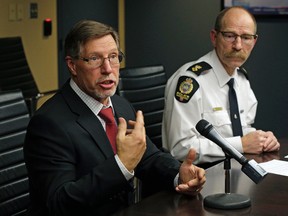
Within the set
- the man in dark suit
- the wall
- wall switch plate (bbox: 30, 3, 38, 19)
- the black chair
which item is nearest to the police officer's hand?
the man in dark suit

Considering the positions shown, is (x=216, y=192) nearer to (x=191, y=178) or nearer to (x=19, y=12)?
(x=191, y=178)

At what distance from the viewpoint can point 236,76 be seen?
3375 mm

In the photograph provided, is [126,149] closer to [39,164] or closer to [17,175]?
[39,164]

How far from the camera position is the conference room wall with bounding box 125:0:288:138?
5262 millimetres

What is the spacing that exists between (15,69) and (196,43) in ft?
5.14

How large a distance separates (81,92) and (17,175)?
48cm

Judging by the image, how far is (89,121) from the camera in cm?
229

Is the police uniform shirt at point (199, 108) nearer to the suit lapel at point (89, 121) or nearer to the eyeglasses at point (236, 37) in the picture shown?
the eyeglasses at point (236, 37)

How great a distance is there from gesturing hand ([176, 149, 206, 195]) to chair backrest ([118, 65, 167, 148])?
3.97 feet

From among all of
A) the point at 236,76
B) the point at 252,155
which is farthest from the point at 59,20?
the point at 252,155

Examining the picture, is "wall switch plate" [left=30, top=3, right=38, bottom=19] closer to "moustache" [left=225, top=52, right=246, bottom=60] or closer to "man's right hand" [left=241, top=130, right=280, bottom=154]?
"moustache" [left=225, top=52, right=246, bottom=60]

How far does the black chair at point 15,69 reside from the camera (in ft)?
15.8

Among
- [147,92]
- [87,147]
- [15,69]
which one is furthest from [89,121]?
[15,69]

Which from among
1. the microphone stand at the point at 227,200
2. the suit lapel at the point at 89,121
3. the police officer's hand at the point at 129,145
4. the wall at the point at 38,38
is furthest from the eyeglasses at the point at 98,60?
the wall at the point at 38,38
